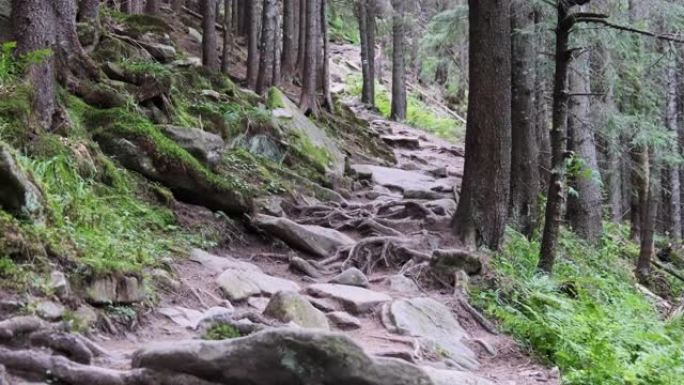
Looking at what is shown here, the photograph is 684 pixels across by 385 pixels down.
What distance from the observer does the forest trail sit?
5152 mm

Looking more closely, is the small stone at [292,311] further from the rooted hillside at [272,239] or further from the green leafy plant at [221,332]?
the green leafy plant at [221,332]

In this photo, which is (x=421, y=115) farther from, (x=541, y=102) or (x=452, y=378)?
(x=452, y=378)

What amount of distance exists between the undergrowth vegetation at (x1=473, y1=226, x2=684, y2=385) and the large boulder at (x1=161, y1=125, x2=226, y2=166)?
4.08m

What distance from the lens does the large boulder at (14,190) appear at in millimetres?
4582

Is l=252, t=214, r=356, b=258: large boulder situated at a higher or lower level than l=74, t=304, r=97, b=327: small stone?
lower

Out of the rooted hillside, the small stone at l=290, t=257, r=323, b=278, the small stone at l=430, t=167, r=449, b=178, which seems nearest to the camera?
the rooted hillside

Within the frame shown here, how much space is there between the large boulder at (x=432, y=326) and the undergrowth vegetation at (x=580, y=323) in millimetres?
705

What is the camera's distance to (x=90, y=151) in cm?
742

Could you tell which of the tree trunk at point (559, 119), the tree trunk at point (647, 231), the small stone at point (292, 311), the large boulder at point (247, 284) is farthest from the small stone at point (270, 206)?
the tree trunk at point (647, 231)

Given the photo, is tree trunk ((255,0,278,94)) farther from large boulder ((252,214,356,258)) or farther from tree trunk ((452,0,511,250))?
large boulder ((252,214,356,258))

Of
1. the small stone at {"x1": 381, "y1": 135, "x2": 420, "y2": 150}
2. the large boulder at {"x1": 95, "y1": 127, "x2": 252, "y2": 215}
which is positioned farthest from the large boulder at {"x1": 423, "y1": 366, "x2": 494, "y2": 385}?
the small stone at {"x1": 381, "y1": 135, "x2": 420, "y2": 150}

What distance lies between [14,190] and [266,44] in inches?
441

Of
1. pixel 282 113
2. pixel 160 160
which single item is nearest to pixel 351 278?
pixel 160 160

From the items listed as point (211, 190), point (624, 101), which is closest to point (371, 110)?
point (624, 101)
